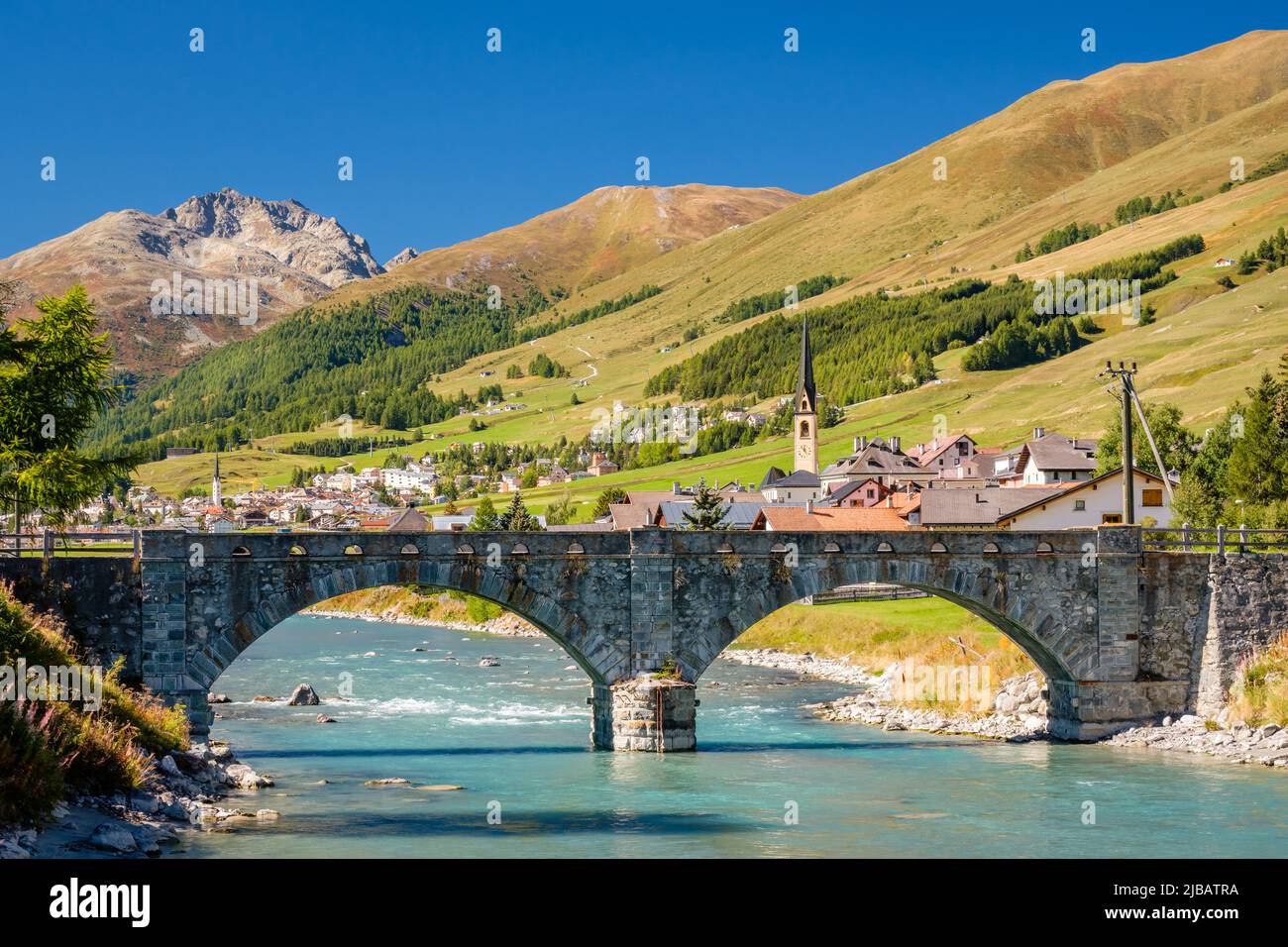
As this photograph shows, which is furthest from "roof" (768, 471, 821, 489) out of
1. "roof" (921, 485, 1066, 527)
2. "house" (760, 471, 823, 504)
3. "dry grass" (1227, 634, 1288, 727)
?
"dry grass" (1227, 634, 1288, 727)

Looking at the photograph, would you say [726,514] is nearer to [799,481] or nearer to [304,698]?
[799,481]

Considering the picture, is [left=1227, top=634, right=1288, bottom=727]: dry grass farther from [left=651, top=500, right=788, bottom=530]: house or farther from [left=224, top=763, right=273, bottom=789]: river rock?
[left=651, top=500, right=788, bottom=530]: house

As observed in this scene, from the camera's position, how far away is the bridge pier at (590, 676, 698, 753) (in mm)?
45062

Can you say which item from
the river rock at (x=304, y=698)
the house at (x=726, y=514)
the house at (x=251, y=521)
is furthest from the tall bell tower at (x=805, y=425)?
the river rock at (x=304, y=698)

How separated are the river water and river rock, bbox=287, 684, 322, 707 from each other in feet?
2.29

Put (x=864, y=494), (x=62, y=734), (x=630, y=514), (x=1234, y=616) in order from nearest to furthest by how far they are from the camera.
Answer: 1. (x=62, y=734)
2. (x=1234, y=616)
3. (x=864, y=494)
4. (x=630, y=514)

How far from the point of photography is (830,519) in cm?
10494

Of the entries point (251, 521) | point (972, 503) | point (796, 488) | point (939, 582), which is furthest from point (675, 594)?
point (251, 521)

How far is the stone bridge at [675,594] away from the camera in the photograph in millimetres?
41562

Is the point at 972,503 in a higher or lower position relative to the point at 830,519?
higher

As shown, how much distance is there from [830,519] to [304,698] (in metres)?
54.1

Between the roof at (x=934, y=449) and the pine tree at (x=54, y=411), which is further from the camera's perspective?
the roof at (x=934, y=449)

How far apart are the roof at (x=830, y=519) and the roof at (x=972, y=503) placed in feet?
16.5

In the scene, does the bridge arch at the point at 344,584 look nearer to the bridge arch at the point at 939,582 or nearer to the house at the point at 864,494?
the bridge arch at the point at 939,582
